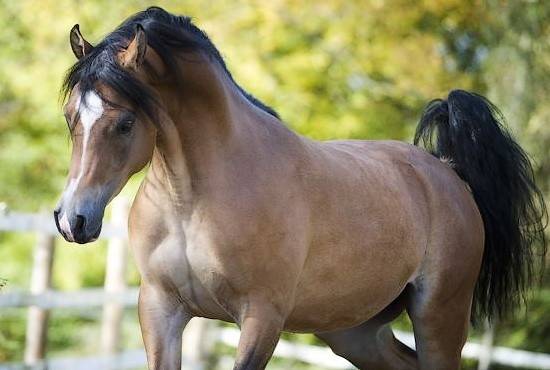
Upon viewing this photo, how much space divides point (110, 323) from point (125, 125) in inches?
187

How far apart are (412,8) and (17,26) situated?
437 cm

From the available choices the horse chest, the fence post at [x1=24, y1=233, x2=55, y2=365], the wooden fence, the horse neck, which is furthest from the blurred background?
the horse neck

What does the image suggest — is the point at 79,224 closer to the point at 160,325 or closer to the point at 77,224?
the point at 77,224

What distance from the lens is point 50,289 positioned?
720cm

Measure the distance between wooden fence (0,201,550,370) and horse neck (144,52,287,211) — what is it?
116 inches

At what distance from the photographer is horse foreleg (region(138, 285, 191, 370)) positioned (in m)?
3.94

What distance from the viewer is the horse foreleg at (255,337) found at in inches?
149

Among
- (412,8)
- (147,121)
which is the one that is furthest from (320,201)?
(412,8)

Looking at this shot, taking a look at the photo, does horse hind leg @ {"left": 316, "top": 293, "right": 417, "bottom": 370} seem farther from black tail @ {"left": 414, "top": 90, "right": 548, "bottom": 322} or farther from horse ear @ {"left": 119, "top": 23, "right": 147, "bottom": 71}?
horse ear @ {"left": 119, "top": 23, "right": 147, "bottom": 71}

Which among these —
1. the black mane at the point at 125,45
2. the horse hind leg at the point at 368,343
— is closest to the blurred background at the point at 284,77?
the horse hind leg at the point at 368,343

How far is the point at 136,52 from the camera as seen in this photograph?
11.6 ft

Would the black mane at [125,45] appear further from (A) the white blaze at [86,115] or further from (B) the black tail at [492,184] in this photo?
(B) the black tail at [492,184]

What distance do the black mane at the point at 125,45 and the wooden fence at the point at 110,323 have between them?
300 cm

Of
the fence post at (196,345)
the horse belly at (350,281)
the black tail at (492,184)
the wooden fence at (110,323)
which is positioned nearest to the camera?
the horse belly at (350,281)
